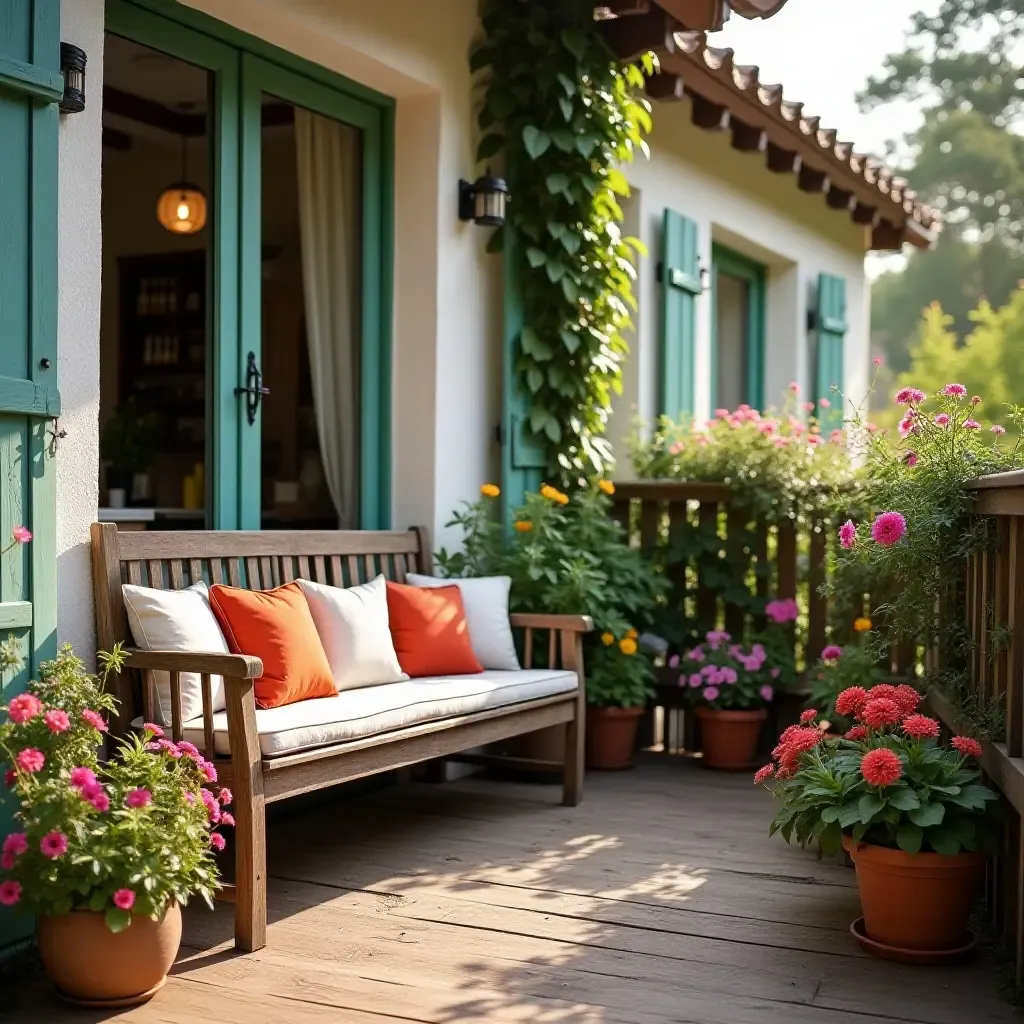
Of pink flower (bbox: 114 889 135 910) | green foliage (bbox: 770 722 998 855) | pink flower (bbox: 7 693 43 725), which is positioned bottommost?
pink flower (bbox: 114 889 135 910)

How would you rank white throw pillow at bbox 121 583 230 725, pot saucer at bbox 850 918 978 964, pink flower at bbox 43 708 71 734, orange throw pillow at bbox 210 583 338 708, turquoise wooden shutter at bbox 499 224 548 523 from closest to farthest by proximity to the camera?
pink flower at bbox 43 708 71 734, pot saucer at bbox 850 918 978 964, white throw pillow at bbox 121 583 230 725, orange throw pillow at bbox 210 583 338 708, turquoise wooden shutter at bbox 499 224 548 523

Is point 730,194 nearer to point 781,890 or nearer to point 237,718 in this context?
point 781,890

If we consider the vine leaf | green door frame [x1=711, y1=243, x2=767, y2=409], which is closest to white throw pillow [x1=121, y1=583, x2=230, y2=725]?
the vine leaf

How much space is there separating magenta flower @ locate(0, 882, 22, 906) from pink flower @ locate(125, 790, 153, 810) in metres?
0.26

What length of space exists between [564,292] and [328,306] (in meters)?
0.95

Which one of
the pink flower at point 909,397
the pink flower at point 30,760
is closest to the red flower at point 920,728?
the pink flower at point 909,397

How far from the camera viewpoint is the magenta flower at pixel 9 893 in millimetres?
2607

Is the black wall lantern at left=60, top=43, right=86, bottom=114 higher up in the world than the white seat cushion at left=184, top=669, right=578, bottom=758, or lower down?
→ higher up

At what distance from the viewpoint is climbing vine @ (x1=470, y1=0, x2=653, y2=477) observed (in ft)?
16.5

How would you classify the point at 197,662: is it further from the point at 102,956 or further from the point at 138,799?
the point at 102,956

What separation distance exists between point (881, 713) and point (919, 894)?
1.51 feet

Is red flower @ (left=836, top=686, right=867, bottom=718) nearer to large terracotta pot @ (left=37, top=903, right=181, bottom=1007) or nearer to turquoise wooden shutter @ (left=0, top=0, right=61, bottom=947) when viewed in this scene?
large terracotta pot @ (left=37, top=903, right=181, bottom=1007)

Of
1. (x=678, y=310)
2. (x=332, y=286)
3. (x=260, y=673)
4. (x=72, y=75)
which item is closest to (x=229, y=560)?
(x=260, y=673)

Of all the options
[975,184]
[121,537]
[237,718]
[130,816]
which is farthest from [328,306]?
[975,184]
